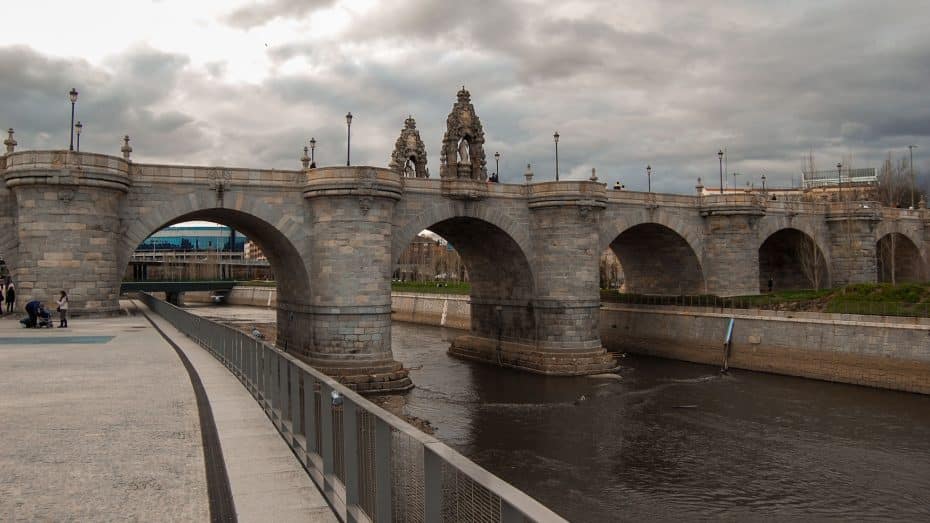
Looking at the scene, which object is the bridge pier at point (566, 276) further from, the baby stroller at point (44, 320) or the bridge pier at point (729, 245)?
the baby stroller at point (44, 320)

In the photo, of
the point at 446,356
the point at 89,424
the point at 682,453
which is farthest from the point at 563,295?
the point at 89,424

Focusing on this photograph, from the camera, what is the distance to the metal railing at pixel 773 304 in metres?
32.0

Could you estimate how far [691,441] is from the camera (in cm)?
2342

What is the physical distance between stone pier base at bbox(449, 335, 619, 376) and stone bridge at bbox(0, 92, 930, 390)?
0.09m

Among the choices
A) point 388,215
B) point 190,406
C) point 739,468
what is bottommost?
point 739,468

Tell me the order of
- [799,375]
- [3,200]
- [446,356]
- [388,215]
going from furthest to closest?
[446,356], [799,375], [388,215], [3,200]

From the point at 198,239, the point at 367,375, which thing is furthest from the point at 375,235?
the point at 198,239

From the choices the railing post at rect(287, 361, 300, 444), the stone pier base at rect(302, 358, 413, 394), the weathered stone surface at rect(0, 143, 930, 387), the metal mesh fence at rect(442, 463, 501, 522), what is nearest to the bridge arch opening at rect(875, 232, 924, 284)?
the weathered stone surface at rect(0, 143, 930, 387)

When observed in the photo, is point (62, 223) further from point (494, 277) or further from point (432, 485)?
point (432, 485)

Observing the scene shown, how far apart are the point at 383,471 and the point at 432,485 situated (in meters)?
0.94

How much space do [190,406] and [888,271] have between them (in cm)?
6574

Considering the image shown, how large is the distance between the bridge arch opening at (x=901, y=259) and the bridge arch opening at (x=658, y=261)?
80.3 ft

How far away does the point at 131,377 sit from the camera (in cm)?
1308

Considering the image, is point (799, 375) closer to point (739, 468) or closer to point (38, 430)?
point (739, 468)
